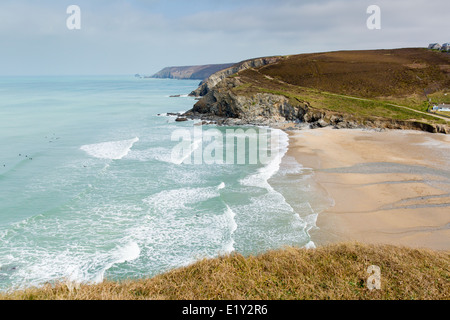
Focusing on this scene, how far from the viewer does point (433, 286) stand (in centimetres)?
940

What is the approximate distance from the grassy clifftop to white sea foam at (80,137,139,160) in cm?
2448

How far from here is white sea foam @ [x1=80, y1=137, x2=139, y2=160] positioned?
3354 centimetres

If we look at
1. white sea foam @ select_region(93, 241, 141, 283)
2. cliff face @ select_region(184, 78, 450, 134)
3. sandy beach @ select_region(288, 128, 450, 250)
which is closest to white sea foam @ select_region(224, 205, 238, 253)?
sandy beach @ select_region(288, 128, 450, 250)

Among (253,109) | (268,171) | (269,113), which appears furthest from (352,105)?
(268,171)

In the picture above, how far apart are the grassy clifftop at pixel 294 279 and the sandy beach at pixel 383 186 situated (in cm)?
479

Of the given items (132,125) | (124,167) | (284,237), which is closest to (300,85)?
(132,125)

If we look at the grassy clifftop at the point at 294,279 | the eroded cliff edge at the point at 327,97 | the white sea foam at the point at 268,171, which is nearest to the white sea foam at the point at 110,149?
the white sea foam at the point at 268,171

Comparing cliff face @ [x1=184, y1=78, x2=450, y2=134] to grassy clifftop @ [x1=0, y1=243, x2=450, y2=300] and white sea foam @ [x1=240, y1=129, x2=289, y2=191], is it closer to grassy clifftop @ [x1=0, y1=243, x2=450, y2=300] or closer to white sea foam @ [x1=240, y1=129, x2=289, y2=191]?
white sea foam @ [x1=240, y1=129, x2=289, y2=191]

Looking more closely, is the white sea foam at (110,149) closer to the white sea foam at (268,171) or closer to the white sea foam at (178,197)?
the white sea foam at (178,197)

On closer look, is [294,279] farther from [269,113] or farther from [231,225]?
[269,113]

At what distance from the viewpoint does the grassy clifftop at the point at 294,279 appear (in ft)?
29.7

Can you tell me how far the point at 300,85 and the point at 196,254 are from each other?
64.3m

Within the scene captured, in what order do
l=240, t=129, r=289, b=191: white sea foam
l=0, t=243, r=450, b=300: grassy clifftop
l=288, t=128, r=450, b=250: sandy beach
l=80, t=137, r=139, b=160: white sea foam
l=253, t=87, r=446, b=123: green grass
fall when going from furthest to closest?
1. l=253, t=87, r=446, b=123: green grass
2. l=80, t=137, r=139, b=160: white sea foam
3. l=240, t=129, r=289, b=191: white sea foam
4. l=288, t=128, r=450, b=250: sandy beach
5. l=0, t=243, r=450, b=300: grassy clifftop
